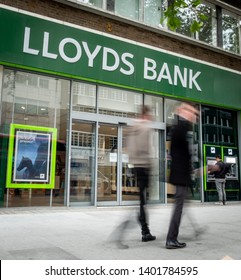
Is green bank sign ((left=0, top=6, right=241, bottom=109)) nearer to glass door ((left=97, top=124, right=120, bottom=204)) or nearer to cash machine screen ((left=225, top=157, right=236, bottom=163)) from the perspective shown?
glass door ((left=97, top=124, right=120, bottom=204))

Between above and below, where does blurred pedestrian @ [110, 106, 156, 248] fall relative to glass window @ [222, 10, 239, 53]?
below

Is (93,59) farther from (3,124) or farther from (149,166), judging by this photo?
(149,166)

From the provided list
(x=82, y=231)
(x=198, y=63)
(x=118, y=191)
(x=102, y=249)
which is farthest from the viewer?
(x=198, y=63)

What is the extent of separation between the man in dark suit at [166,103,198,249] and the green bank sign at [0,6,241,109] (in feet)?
19.5

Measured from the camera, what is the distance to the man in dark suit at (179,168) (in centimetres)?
461

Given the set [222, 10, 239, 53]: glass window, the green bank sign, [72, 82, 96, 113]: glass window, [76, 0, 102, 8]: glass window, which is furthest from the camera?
[222, 10, 239, 53]: glass window

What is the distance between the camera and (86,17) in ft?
34.8

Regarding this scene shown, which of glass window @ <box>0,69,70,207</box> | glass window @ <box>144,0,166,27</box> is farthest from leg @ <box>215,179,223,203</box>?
glass window @ <box>144,0,166,27</box>

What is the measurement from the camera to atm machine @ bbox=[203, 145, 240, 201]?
13.2 metres

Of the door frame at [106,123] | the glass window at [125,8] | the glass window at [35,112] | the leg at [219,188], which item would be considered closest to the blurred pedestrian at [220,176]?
the leg at [219,188]

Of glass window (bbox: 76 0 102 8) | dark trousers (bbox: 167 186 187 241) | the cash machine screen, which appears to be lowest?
dark trousers (bbox: 167 186 187 241)

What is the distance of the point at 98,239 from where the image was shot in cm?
527
